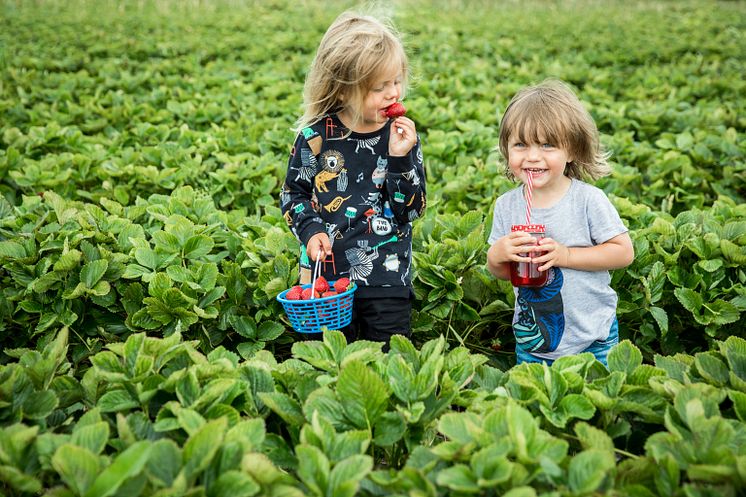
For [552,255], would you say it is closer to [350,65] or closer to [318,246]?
[318,246]

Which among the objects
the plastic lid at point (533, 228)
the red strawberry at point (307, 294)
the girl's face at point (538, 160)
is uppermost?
the girl's face at point (538, 160)

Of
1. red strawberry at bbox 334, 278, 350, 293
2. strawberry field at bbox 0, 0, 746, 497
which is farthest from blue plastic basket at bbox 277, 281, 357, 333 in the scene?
strawberry field at bbox 0, 0, 746, 497

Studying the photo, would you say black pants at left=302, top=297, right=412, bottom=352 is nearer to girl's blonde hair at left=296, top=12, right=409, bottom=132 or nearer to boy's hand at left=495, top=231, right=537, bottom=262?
boy's hand at left=495, top=231, right=537, bottom=262

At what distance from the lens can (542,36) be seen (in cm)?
1273

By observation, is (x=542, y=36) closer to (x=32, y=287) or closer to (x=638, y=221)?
(x=638, y=221)

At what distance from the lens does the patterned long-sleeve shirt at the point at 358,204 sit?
2.63m

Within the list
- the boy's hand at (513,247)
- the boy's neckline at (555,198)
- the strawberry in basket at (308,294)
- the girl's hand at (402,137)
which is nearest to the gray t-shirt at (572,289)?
the boy's neckline at (555,198)

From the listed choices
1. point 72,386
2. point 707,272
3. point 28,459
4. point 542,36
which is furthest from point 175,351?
point 542,36

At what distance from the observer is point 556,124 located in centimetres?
239

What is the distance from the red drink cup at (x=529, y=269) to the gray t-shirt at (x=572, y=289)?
137 millimetres

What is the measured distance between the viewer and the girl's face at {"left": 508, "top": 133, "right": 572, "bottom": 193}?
2422 millimetres

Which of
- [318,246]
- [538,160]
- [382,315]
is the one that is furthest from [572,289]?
[318,246]

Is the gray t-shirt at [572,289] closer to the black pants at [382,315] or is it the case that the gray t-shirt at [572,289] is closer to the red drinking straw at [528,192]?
the red drinking straw at [528,192]

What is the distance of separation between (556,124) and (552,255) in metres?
0.48
